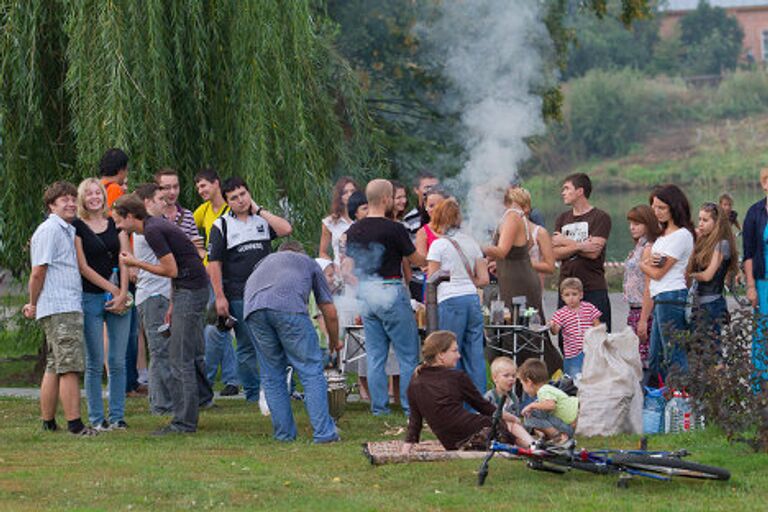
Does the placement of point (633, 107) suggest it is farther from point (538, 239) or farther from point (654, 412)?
point (654, 412)

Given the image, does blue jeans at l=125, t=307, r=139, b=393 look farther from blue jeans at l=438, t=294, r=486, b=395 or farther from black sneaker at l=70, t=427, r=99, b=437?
blue jeans at l=438, t=294, r=486, b=395

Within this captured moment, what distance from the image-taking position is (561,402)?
11.5 meters

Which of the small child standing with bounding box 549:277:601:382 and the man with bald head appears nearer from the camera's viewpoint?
the man with bald head

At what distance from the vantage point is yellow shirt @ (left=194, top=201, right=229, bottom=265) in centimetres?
1438

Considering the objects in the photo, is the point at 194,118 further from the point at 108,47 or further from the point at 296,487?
the point at 296,487

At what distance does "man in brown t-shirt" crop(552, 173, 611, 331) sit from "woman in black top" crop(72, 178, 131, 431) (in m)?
3.58

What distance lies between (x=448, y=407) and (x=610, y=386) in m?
1.67

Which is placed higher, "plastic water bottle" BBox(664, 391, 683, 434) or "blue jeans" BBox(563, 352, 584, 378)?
"blue jeans" BBox(563, 352, 584, 378)

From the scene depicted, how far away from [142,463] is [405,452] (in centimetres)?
165

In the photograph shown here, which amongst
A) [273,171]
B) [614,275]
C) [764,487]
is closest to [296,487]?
[764,487]

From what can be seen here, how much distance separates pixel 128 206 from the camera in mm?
12008

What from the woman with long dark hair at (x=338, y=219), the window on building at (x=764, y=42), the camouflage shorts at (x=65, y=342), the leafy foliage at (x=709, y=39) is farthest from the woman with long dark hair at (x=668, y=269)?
the window on building at (x=764, y=42)

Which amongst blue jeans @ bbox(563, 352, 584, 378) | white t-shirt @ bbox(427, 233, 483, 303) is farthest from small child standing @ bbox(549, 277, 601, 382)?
white t-shirt @ bbox(427, 233, 483, 303)

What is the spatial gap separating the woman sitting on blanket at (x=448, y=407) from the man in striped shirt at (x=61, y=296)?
273 centimetres
